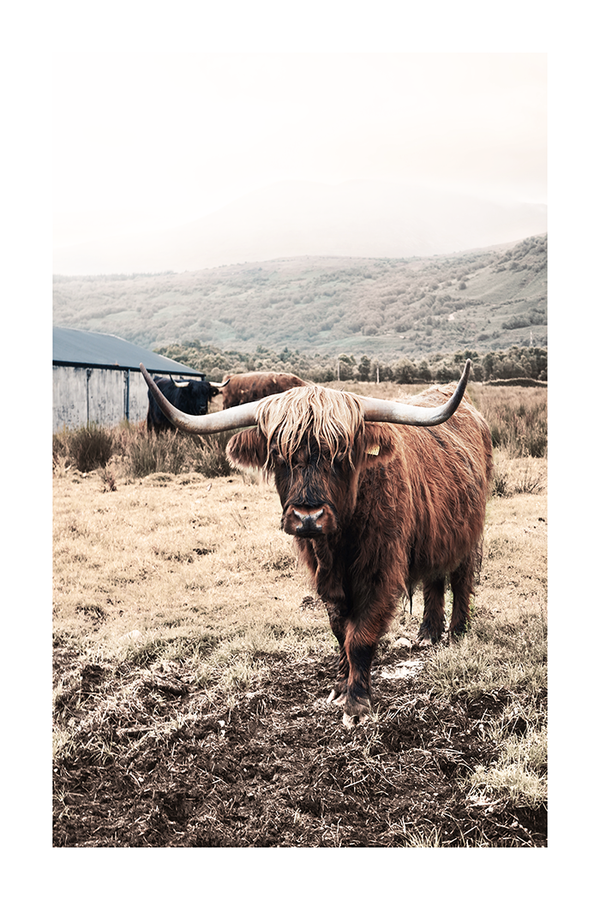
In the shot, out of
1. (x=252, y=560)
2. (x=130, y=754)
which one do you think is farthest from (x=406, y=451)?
(x=130, y=754)

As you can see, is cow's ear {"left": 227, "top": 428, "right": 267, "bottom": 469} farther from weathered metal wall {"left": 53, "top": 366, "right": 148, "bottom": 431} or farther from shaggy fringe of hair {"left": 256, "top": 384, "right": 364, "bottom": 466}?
weathered metal wall {"left": 53, "top": 366, "right": 148, "bottom": 431}

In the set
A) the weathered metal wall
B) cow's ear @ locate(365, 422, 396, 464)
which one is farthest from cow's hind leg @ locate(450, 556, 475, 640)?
the weathered metal wall

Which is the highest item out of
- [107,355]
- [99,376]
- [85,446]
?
[107,355]

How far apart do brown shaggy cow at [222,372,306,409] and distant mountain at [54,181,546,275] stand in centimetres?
74

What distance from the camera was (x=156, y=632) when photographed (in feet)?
10.5

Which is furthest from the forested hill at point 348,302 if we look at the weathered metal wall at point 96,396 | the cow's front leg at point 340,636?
the cow's front leg at point 340,636

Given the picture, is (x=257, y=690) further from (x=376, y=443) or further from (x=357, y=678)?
(x=376, y=443)

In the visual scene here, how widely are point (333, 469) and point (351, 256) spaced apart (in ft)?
6.48

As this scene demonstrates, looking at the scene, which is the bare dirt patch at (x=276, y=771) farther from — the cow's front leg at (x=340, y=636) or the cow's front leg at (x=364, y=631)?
the cow's front leg at (x=364, y=631)

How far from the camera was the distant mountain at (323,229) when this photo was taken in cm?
346

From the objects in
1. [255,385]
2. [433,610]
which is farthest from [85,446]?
[433,610]

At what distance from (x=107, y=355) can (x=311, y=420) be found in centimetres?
244

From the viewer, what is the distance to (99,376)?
13.7 ft

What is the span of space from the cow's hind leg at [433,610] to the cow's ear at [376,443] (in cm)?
127
